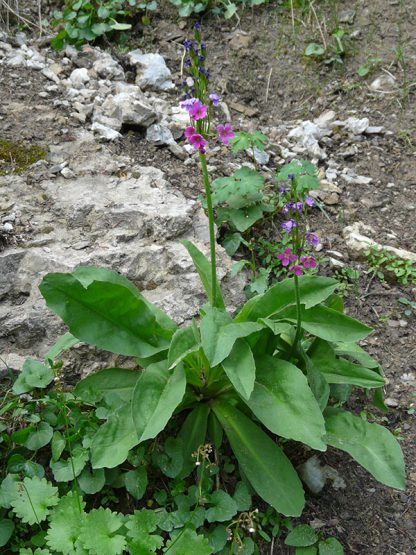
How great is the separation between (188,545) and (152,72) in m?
3.66

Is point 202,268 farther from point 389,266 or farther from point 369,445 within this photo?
point 389,266

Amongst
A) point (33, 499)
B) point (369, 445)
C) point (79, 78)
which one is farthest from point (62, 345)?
point (79, 78)

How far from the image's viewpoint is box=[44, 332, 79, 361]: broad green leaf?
286 centimetres

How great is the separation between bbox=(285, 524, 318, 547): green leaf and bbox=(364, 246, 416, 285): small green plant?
5.46 feet

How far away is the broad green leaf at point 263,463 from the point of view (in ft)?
8.63

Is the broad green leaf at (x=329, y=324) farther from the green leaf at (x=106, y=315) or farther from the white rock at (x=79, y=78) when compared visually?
the white rock at (x=79, y=78)

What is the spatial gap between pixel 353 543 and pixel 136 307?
1302mm

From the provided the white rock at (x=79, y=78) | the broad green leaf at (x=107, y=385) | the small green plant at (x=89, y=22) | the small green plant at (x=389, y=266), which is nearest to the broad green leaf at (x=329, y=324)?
the broad green leaf at (x=107, y=385)

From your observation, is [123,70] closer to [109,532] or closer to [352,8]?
[352,8]

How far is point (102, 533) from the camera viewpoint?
2.44 meters

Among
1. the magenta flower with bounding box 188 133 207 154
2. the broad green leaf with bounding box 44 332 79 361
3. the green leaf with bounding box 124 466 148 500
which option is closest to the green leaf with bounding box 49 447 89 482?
the green leaf with bounding box 124 466 148 500

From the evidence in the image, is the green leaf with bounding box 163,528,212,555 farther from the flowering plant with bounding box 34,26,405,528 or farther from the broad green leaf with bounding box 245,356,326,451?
the broad green leaf with bounding box 245,356,326,451

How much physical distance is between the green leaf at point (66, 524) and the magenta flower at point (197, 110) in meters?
1.47

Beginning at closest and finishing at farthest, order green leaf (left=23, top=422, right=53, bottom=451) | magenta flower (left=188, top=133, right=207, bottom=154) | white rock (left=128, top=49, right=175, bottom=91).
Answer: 1. magenta flower (left=188, top=133, right=207, bottom=154)
2. green leaf (left=23, top=422, right=53, bottom=451)
3. white rock (left=128, top=49, right=175, bottom=91)
